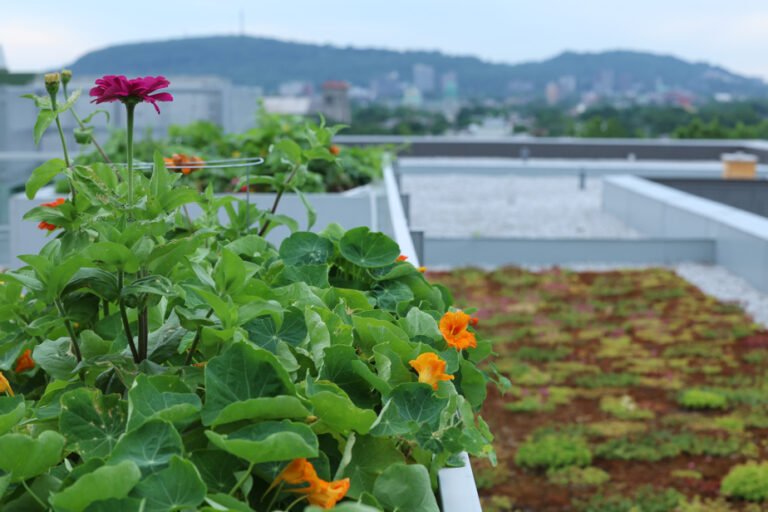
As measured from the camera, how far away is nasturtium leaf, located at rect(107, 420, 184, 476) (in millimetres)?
700

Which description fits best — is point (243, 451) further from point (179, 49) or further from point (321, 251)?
point (179, 49)

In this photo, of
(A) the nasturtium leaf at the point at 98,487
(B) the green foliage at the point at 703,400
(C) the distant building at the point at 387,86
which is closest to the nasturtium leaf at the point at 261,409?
(A) the nasturtium leaf at the point at 98,487

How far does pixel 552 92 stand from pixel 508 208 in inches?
2527

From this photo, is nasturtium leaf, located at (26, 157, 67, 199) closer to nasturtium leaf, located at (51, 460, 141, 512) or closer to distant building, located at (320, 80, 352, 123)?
nasturtium leaf, located at (51, 460, 141, 512)

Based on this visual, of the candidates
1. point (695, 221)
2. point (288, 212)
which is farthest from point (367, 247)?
point (695, 221)

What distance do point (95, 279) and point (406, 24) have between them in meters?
68.4

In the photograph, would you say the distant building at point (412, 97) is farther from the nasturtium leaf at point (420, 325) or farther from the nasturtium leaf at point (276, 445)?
the nasturtium leaf at point (276, 445)

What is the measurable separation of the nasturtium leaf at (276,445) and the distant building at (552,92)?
229 feet

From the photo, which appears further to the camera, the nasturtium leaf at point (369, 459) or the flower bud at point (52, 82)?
the flower bud at point (52, 82)

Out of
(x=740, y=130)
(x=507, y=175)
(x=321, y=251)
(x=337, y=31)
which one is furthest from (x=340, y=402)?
(x=337, y=31)

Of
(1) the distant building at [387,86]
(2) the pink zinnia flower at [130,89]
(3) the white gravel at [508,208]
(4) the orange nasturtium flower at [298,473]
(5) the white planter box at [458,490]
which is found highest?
(1) the distant building at [387,86]

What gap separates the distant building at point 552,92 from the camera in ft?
227

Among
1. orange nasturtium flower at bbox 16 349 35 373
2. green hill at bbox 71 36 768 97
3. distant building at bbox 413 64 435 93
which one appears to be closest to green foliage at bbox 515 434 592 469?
orange nasturtium flower at bbox 16 349 35 373

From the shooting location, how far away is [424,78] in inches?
2584
